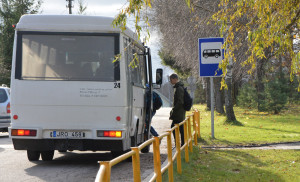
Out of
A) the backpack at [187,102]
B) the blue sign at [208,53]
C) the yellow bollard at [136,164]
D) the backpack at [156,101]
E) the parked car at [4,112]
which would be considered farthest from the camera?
the parked car at [4,112]

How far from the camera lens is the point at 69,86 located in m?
10.3

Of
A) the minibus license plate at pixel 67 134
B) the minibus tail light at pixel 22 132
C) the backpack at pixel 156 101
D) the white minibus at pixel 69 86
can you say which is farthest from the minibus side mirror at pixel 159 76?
the minibus tail light at pixel 22 132

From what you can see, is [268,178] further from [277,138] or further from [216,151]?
[277,138]

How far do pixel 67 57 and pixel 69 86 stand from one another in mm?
585

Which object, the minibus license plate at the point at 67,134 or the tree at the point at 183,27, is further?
the tree at the point at 183,27

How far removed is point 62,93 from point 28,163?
1.83 metres

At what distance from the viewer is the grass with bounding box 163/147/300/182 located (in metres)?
8.98

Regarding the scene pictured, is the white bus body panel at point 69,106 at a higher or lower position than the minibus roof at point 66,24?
lower

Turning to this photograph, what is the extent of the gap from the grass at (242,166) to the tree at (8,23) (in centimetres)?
3794

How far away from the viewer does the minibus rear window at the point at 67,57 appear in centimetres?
1033

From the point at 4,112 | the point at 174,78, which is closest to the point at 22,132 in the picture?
the point at 174,78

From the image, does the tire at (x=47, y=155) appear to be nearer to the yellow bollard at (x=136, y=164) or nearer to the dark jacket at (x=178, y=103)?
the dark jacket at (x=178, y=103)

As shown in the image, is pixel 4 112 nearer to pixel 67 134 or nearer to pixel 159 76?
pixel 159 76

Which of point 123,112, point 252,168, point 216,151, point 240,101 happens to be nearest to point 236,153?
point 216,151
